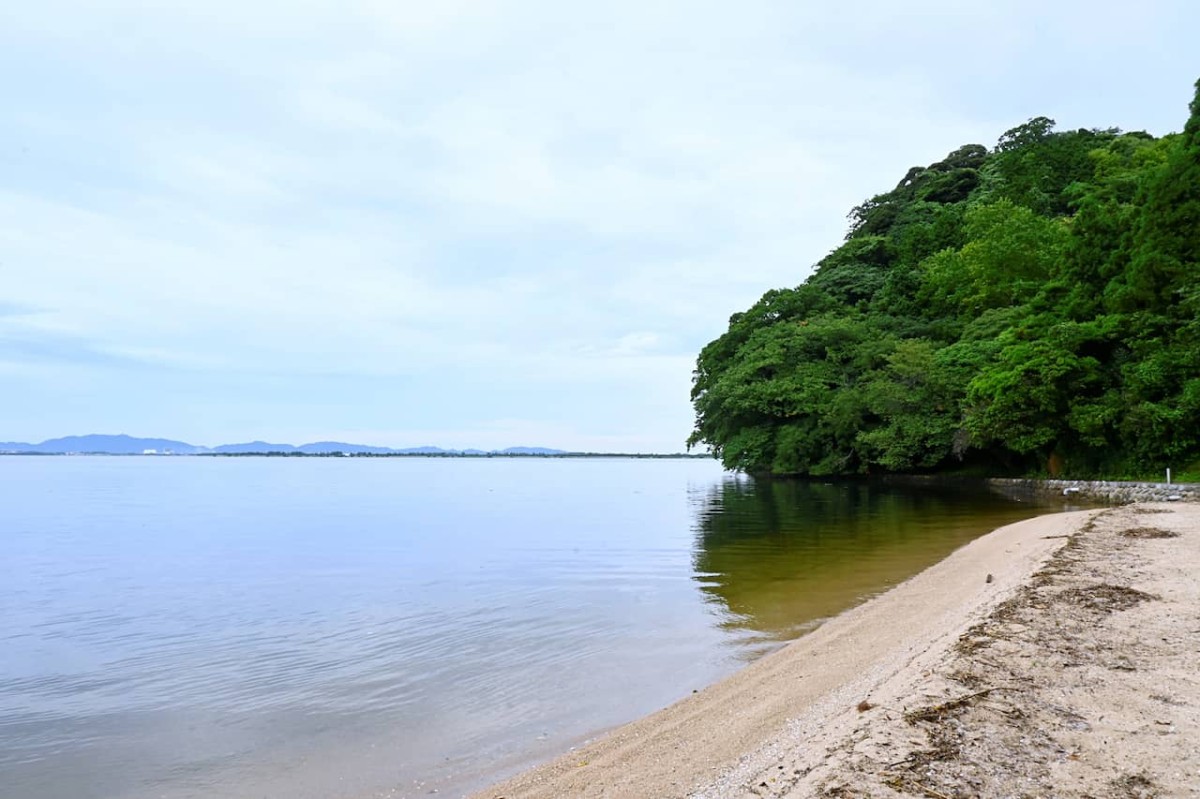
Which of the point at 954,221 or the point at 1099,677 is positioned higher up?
the point at 954,221

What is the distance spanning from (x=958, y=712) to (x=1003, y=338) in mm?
32284

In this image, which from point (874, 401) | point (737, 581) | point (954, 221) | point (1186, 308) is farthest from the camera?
point (954, 221)

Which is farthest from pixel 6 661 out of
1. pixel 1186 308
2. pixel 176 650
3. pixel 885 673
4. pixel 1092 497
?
pixel 1186 308

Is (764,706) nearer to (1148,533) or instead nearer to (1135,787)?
(1135,787)

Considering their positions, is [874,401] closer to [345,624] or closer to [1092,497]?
[1092,497]

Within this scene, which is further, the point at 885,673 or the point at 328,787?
the point at 885,673

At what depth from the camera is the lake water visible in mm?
5512

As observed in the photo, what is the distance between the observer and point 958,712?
153 inches

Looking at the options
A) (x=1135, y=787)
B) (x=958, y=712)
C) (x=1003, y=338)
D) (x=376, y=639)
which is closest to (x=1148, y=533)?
(x=958, y=712)

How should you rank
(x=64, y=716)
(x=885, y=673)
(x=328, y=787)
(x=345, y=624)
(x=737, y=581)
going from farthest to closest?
(x=737, y=581), (x=345, y=624), (x=64, y=716), (x=885, y=673), (x=328, y=787)

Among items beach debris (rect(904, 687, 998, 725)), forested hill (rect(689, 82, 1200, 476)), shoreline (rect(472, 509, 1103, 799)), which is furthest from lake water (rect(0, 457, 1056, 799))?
forested hill (rect(689, 82, 1200, 476))

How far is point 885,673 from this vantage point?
5281mm

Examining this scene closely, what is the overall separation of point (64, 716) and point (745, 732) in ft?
21.4

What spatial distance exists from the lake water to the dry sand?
970 mm
